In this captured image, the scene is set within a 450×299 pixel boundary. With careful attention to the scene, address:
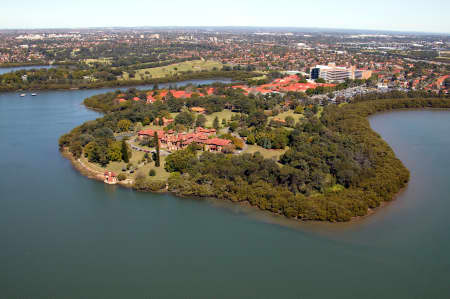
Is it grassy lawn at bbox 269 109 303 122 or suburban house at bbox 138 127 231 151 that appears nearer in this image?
suburban house at bbox 138 127 231 151

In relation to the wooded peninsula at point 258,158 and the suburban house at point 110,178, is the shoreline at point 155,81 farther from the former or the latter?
the suburban house at point 110,178

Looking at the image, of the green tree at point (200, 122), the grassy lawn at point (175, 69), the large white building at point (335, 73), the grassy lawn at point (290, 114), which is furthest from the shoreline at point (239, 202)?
the large white building at point (335, 73)

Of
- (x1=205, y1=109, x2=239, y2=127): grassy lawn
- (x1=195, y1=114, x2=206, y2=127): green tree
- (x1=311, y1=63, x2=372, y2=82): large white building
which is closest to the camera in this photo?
(x1=195, y1=114, x2=206, y2=127): green tree

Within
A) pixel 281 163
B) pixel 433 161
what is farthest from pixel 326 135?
pixel 433 161

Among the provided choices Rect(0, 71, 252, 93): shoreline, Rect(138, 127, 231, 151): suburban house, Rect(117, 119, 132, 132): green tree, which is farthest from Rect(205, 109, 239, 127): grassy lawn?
Rect(0, 71, 252, 93): shoreline

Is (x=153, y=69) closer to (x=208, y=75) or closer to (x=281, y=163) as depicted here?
(x=208, y=75)

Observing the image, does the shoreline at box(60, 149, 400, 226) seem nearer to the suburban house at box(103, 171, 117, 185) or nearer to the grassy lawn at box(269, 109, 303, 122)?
the suburban house at box(103, 171, 117, 185)

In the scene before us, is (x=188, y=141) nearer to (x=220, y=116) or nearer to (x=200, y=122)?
(x=200, y=122)

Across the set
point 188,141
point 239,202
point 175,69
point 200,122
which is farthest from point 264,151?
point 175,69
